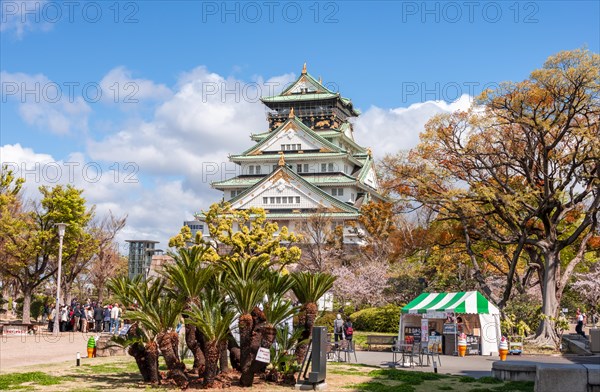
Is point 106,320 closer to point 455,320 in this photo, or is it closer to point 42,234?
point 42,234

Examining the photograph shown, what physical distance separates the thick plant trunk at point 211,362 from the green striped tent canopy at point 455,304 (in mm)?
13245

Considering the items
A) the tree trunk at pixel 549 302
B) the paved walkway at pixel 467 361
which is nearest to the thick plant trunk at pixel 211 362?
the paved walkway at pixel 467 361

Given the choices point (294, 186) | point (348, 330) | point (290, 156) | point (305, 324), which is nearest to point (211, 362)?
point (305, 324)

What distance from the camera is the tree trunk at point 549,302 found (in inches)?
1112

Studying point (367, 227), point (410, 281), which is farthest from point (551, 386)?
point (367, 227)

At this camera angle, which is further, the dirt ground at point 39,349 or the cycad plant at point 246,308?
the dirt ground at point 39,349

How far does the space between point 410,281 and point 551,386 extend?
3019 cm

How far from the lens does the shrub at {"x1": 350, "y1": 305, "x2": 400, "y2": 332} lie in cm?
3856

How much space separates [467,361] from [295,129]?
48.1 metres

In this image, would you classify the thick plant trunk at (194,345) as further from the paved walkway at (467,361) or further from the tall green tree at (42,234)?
the tall green tree at (42,234)

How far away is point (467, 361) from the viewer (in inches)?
931

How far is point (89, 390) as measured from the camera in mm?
14695

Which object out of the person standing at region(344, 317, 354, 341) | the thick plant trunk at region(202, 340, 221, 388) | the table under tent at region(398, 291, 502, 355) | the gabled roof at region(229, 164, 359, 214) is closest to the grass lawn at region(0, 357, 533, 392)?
the thick plant trunk at region(202, 340, 221, 388)

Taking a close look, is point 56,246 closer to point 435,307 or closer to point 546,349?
point 435,307
